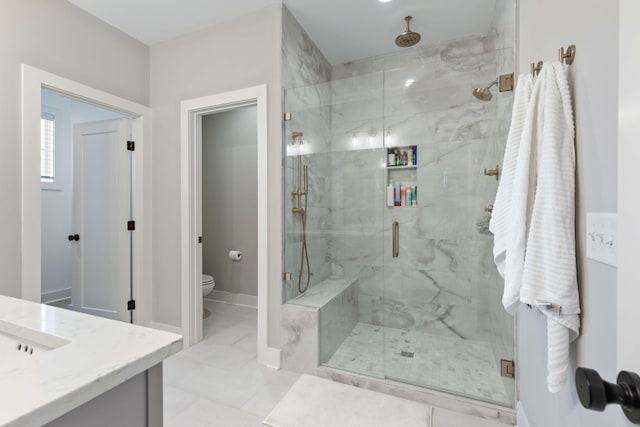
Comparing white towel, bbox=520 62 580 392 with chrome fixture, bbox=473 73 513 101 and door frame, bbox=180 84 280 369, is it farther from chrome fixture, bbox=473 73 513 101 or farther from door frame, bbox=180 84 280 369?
door frame, bbox=180 84 280 369

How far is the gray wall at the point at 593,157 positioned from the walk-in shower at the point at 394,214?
3.61 feet

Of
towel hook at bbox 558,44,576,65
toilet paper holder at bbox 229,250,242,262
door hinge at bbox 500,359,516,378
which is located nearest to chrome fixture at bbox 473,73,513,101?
towel hook at bbox 558,44,576,65

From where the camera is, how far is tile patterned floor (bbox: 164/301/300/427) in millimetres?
1686

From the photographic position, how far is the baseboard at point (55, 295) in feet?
11.4

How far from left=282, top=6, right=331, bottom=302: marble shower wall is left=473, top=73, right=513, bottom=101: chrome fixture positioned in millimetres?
1249

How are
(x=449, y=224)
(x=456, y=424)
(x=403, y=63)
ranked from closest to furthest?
(x=456, y=424), (x=449, y=224), (x=403, y=63)

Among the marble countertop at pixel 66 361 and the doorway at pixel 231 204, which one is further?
the doorway at pixel 231 204

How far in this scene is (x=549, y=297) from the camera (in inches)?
34.4

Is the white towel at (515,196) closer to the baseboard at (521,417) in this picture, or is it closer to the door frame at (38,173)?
the baseboard at (521,417)

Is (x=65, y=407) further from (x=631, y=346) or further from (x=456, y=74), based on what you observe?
(x=456, y=74)

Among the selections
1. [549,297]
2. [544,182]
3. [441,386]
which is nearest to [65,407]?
[549,297]

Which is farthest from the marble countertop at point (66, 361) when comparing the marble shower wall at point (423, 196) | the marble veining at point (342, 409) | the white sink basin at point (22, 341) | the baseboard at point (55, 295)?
the baseboard at point (55, 295)

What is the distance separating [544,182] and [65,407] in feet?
4.46

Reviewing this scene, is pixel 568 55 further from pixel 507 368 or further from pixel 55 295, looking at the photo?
pixel 55 295
